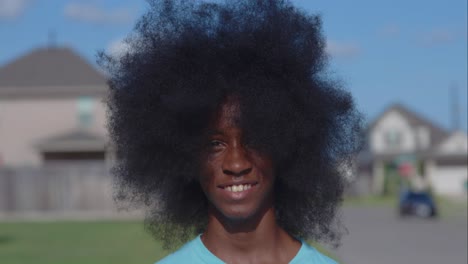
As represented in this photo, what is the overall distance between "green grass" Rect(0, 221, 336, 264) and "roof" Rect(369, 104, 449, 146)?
6160cm

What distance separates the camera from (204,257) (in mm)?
3766

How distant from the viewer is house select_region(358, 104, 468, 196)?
8088 centimetres

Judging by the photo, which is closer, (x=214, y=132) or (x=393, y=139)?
(x=214, y=132)

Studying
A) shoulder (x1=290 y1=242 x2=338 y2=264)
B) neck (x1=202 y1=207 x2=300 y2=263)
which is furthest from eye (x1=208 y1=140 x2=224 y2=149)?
shoulder (x1=290 y1=242 x2=338 y2=264)

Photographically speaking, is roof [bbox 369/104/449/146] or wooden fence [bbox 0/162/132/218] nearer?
wooden fence [bbox 0/162/132/218]

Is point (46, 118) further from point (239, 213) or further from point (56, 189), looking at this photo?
point (239, 213)

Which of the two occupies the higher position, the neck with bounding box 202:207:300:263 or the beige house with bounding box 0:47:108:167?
the beige house with bounding box 0:47:108:167

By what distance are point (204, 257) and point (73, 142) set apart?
42.3 meters

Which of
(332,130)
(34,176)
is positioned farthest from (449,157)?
(332,130)

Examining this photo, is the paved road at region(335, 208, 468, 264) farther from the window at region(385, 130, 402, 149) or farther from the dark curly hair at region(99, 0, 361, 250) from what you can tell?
the window at region(385, 130, 402, 149)

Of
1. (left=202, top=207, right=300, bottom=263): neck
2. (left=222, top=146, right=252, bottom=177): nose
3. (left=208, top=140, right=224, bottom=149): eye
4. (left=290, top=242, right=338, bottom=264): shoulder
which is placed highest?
(left=208, top=140, right=224, bottom=149): eye

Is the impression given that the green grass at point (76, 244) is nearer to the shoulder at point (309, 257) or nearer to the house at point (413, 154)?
the shoulder at point (309, 257)

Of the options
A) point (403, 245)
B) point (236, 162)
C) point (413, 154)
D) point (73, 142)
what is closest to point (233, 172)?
point (236, 162)

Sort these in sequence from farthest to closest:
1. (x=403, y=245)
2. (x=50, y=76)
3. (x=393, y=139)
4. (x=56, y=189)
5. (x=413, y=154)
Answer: (x=393, y=139) < (x=413, y=154) < (x=50, y=76) < (x=56, y=189) < (x=403, y=245)
